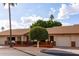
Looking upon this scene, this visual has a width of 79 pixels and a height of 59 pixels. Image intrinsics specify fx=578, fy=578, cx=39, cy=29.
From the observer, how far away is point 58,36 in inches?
348

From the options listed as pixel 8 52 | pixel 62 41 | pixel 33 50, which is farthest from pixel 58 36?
pixel 8 52

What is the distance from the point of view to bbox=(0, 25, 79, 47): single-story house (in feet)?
29.0

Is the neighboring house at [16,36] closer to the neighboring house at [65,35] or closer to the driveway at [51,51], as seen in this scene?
the driveway at [51,51]

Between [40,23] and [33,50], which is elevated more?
[40,23]

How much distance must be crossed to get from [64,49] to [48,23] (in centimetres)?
47

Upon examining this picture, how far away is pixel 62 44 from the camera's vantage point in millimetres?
8859

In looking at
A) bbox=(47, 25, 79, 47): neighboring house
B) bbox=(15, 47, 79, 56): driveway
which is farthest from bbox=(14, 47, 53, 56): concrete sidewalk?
bbox=(47, 25, 79, 47): neighboring house

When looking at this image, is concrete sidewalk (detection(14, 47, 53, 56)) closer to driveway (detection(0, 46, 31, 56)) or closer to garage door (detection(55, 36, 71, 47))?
driveway (detection(0, 46, 31, 56))

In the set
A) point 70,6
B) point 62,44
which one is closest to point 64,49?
point 62,44

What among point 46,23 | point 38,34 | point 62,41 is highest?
point 46,23

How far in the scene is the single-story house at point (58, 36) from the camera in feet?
29.0

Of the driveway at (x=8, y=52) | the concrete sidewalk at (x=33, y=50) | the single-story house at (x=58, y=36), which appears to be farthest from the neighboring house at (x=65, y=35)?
the driveway at (x=8, y=52)

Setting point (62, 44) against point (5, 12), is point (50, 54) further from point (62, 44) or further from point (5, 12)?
point (5, 12)

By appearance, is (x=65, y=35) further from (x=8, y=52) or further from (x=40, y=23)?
(x=8, y=52)
